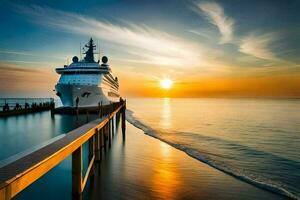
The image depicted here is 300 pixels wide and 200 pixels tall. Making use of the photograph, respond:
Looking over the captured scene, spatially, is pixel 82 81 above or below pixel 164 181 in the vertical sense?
above

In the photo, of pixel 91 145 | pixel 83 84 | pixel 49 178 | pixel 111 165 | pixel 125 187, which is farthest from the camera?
pixel 83 84

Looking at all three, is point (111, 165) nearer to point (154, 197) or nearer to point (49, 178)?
point (49, 178)

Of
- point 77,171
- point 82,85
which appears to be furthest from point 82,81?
point 77,171

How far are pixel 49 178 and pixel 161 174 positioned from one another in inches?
221

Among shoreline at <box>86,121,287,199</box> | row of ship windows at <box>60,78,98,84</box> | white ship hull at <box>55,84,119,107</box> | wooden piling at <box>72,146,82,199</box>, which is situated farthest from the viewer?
row of ship windows at <box>60,78,98,84</box>

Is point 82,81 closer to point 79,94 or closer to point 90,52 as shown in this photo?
point 79,94

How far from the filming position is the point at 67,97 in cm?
4541

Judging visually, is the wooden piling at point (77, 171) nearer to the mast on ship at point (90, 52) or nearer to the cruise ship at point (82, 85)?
the cruise ship at point (82, 85)

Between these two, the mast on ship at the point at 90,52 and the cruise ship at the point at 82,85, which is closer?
the cruise ship at the point at 82,85

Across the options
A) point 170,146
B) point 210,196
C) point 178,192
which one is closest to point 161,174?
point 178,192

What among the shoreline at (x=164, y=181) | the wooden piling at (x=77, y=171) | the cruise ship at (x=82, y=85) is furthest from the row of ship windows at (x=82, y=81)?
the wooden piling at (x=77, y=171)

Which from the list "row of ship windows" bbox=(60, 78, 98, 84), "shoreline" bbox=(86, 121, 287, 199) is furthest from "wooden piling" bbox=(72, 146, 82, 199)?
"row of ship windows" bbox=(60, 78, 98, 84)

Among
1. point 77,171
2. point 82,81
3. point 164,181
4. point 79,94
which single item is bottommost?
point 164,181

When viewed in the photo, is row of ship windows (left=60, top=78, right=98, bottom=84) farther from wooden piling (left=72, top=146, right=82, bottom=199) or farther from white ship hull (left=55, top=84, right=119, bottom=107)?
wooden piling (left=72, top=146, right=82, bottom=199)
